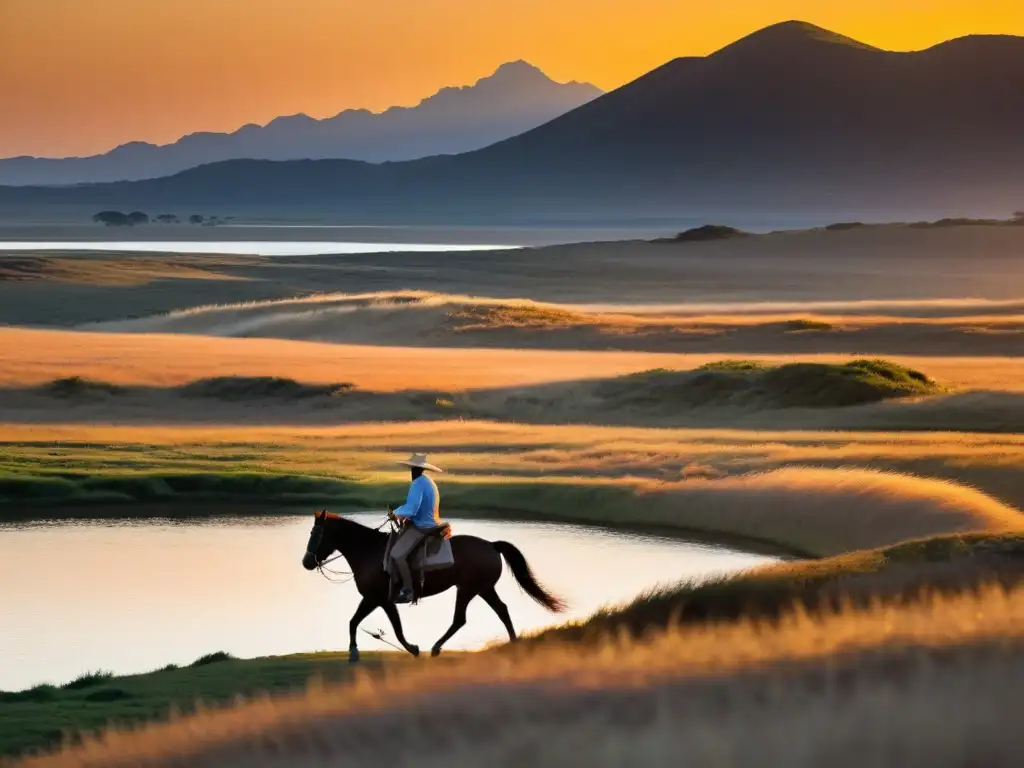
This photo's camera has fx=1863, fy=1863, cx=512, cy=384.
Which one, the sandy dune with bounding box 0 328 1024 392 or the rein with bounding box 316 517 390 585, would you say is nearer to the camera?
the rein with bounding box 316 517 390 585

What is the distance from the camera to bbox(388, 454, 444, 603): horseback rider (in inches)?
756

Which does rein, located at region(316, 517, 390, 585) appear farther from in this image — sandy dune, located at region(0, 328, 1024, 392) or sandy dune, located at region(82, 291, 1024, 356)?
sandy dune, located at region(82, 291, 1024, 356)

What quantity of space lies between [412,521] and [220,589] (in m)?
8.68

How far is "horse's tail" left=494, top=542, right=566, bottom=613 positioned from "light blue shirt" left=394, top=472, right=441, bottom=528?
0.92 m

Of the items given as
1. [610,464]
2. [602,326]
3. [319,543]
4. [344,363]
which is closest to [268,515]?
[610,464]

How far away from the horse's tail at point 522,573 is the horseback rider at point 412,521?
967mm

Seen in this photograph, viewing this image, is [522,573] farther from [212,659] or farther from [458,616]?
[212,659]

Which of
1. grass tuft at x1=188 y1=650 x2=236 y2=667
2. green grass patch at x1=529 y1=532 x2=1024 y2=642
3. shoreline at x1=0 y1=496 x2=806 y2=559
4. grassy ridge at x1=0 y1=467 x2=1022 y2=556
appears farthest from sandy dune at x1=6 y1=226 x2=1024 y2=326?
green grass patch at x1=529 y1=532 x2=1024 y2=642

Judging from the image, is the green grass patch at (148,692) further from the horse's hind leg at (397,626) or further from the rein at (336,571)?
the rein at (336,571)

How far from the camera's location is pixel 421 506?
63.2 feet

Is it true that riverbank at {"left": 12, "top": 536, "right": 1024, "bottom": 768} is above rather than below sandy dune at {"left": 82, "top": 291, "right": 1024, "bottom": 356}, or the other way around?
above

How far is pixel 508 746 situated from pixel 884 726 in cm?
194

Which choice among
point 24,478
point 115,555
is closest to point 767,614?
point 115,555

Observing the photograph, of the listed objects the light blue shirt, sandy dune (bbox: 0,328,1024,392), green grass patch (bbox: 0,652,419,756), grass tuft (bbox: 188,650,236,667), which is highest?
the light blue shirt
